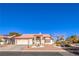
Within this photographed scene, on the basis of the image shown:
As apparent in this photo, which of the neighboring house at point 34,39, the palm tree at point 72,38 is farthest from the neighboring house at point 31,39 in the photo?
the palm tree at point 72,38

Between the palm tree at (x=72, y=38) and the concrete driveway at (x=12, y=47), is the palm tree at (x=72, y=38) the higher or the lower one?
the higher one

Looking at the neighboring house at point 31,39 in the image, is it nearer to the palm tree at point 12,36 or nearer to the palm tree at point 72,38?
the palm tree at point 12,36

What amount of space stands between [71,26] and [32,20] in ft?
2.34

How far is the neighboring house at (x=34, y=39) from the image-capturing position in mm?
3531

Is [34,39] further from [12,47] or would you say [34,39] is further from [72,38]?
[72,38]

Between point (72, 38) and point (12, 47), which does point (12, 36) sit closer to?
point (12, 47)

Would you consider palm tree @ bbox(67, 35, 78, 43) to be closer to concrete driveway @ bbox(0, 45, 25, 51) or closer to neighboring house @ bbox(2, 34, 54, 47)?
neighboring house @ bbox(2, 34, 54, 47)

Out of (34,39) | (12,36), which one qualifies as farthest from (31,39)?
(12,36)

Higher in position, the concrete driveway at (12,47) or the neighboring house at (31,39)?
the neighboring house at (31,39)

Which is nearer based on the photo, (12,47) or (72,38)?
(72,38)

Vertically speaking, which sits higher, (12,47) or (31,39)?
(31,39)

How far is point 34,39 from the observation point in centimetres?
368

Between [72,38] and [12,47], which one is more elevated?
[72,38]

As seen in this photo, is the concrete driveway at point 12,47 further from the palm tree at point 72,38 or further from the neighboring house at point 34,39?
the palm tree at point 72,38
